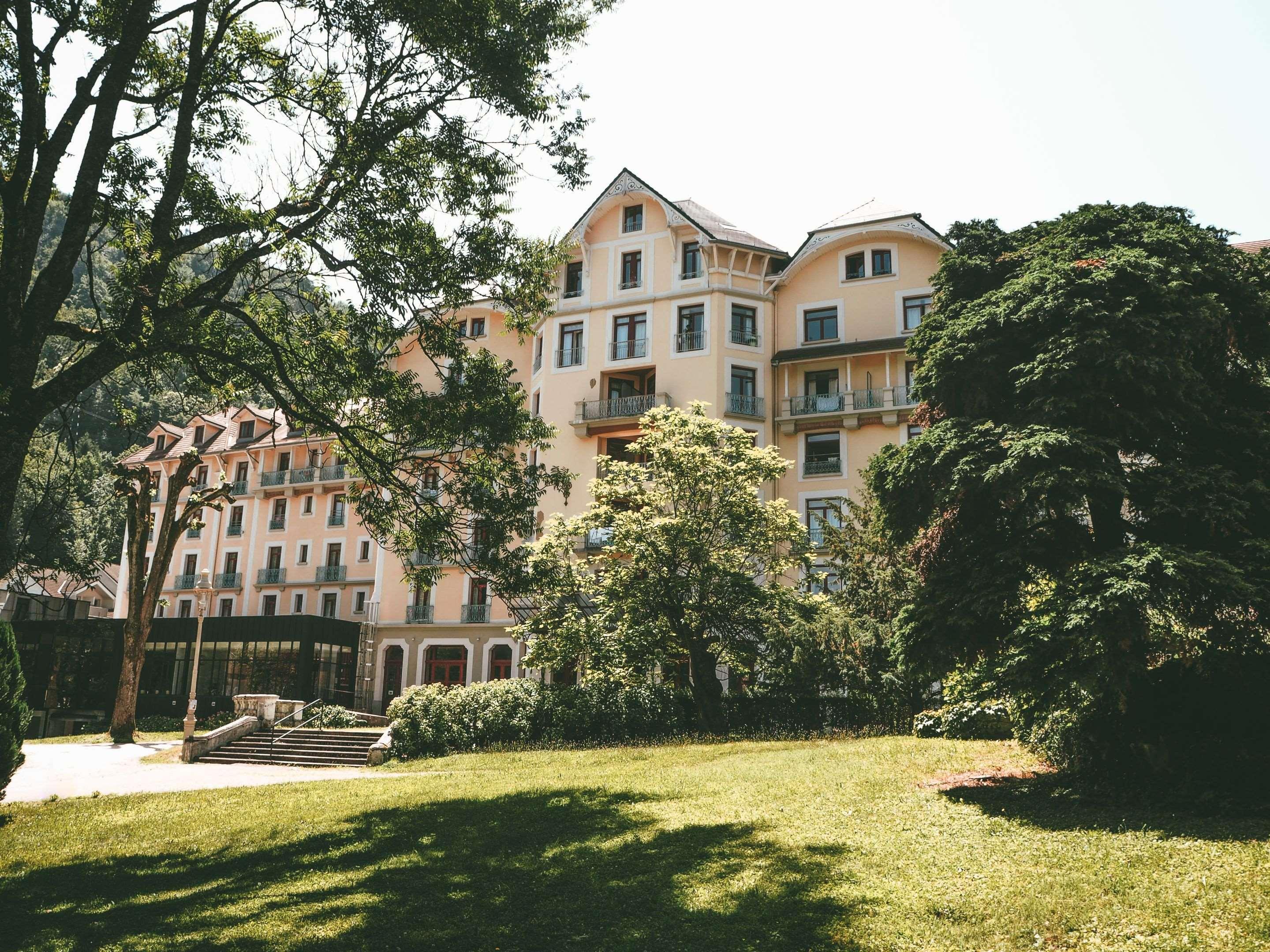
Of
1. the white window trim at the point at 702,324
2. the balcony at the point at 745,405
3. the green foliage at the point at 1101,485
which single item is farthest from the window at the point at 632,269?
the green foliage at the point at 1101,485

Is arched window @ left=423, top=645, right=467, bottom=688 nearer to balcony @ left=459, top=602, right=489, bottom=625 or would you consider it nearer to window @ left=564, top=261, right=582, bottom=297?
balcony @ left=459, top=602, right=489, bottom=625

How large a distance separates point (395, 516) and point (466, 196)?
15.8 ft

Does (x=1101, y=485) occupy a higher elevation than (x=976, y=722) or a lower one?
higher

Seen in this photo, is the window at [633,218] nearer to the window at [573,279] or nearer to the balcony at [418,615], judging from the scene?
the window at [573,279]

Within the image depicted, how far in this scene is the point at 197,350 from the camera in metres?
11.0

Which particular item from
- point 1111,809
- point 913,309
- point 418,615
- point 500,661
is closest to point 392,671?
point 418,615

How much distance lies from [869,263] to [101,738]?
33853 mm

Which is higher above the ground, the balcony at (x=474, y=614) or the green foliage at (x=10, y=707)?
the balcony at (x=474, y=614)

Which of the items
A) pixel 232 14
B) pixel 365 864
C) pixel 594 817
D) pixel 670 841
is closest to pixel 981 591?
pixel 670 841

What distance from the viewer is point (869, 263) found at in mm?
36219

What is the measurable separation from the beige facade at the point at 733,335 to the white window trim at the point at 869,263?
0.18 ft

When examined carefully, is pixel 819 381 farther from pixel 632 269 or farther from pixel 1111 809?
pixel 1111 809

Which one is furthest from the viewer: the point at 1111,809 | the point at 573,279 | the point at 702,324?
the point at 573,279

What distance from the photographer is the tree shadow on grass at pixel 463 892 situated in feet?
24.3
